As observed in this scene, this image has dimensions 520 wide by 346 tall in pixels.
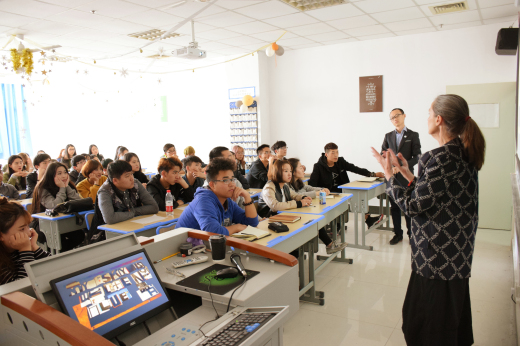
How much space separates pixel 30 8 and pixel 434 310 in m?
5.22

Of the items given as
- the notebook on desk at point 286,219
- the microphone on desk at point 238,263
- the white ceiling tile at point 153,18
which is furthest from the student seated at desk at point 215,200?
the white ceiling tile at point 153,18

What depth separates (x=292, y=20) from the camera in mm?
5359

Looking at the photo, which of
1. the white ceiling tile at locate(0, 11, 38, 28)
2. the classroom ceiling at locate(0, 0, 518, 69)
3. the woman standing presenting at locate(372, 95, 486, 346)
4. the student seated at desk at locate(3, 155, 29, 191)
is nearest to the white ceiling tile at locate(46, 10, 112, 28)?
the classroom ceiling at locate(0, 0, 518, 69)

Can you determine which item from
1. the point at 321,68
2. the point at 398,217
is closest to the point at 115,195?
the point at 398,217

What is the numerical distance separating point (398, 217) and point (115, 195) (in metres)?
3.58

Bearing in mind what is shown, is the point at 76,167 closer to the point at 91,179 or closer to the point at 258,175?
the point at 91,179

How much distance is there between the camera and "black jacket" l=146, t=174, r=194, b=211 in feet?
13.8

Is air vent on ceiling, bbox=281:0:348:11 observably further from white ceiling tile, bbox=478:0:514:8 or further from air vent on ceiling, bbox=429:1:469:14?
white ceiling tile, bbox=478:0:514:8

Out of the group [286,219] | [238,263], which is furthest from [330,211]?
[238,263]

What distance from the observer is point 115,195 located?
3.60 m

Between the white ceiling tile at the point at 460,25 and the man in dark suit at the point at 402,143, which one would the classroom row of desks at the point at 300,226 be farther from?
the white ceiling tile at the point at 460,25

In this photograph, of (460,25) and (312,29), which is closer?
(460,25)

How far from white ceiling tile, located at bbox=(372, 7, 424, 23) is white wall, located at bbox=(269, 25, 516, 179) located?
107cm

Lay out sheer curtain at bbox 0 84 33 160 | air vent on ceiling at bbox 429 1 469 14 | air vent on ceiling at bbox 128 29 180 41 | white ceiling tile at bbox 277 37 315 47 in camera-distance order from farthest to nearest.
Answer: sheer curtain at bbox 0 84 33 160
white ceiling tile at bbox 277 37 315 47
air vent on ceiling at bbox 128 29 180 41
air vent on ceiling at bbox 429 1 469 14
